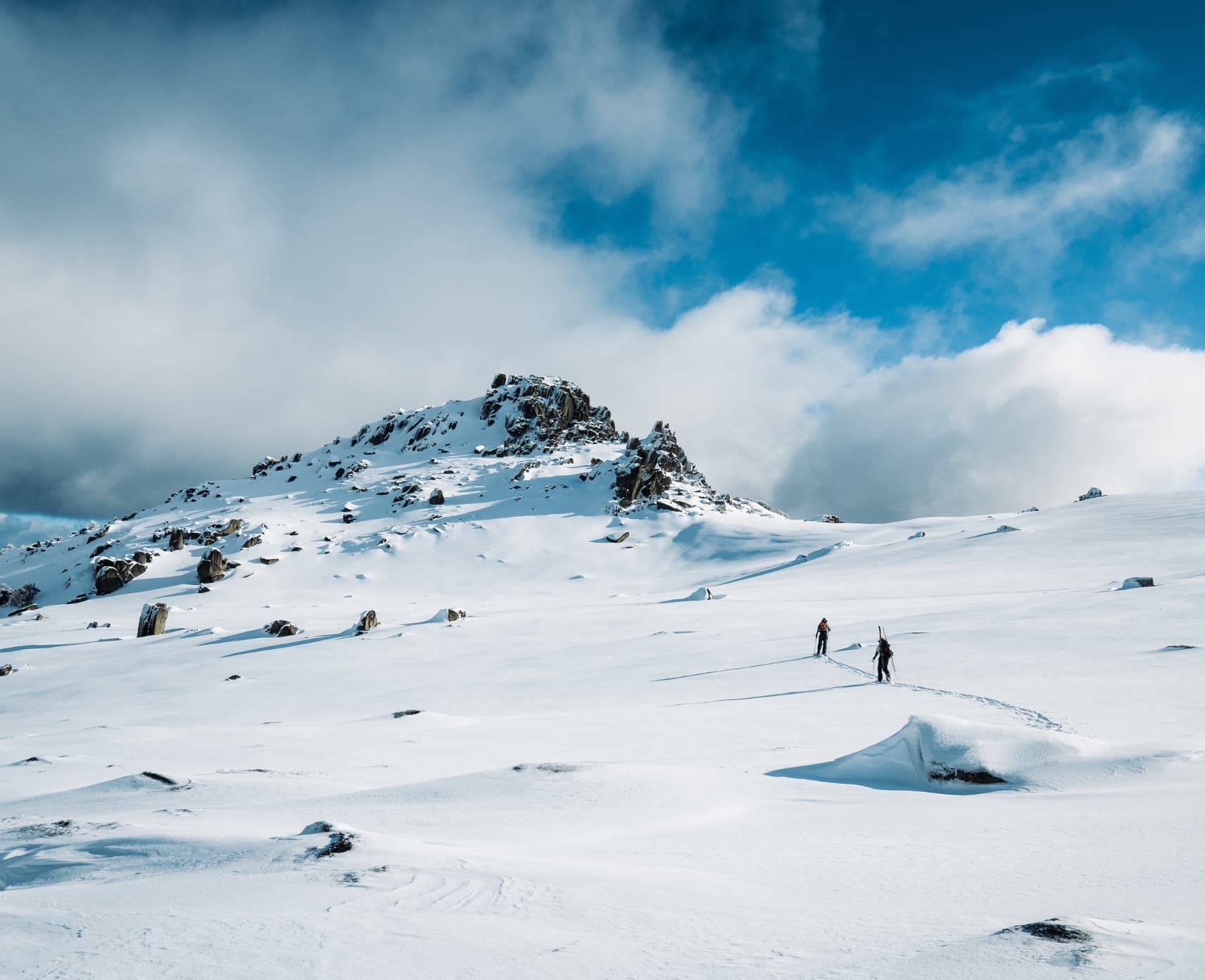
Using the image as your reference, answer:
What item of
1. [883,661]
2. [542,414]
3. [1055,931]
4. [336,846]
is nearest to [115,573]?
[542,414]

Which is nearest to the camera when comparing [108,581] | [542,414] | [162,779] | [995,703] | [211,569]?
[162,779]

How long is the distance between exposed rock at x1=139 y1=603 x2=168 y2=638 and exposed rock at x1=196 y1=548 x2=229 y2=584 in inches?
900

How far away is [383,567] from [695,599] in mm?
42050

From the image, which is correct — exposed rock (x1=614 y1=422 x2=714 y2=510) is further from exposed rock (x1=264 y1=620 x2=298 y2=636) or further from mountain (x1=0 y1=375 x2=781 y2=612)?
exposed rock (x1=264 y1=620 x2=298 y2=636)

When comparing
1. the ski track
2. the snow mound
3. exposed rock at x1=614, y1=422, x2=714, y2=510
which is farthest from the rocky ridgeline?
the snow mound

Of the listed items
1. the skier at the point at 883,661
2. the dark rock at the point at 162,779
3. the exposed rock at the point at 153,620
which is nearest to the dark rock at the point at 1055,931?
the dark rock at the point at 162,779

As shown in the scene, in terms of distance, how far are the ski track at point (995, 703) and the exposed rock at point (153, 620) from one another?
45.1 metres

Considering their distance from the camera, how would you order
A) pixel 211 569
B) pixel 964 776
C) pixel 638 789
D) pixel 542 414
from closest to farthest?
pixel 638 789
pixel 964 776
pixel 211 569
pixel 542 414

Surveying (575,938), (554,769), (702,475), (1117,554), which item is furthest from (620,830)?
(702,475)

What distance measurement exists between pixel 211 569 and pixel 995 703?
72563mm

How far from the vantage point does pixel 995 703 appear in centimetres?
1550

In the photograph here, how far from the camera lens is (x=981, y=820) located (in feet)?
23.0

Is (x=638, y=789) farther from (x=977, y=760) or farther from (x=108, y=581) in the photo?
(x=108, y=581)

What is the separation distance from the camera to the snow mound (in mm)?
8227
